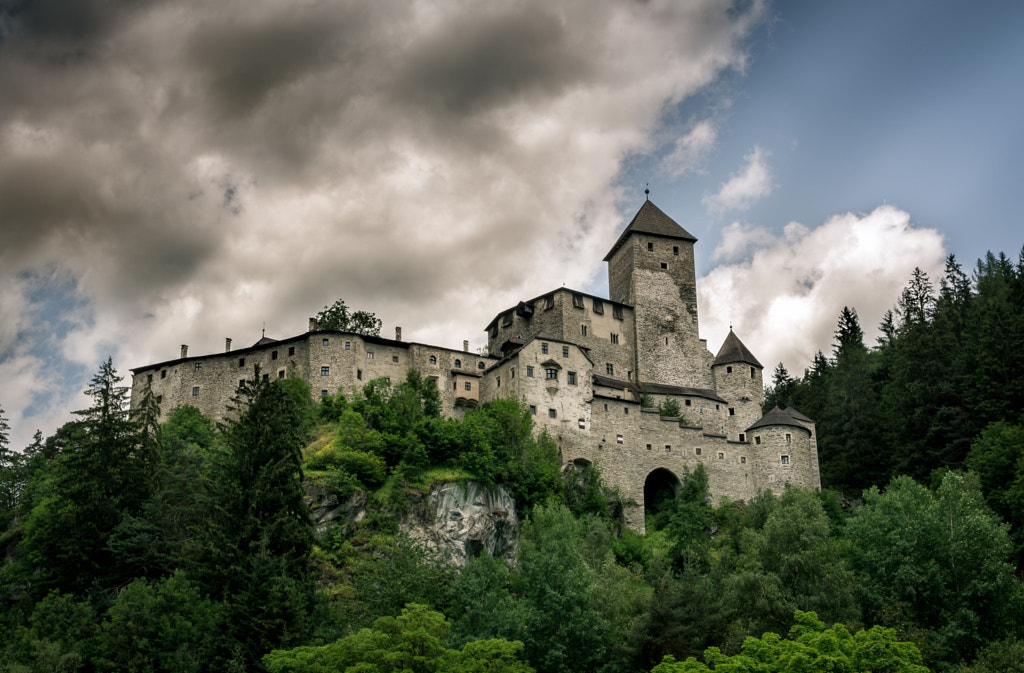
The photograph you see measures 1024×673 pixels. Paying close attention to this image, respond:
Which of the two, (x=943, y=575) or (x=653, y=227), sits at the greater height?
(x=653, y=227)

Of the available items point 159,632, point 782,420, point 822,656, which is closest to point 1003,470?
point 782,420

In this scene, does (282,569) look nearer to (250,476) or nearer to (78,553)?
(250,476)

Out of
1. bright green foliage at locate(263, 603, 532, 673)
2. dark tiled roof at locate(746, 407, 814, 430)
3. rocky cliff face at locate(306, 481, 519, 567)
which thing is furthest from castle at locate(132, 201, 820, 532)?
bright green foliage at locate(263, 603, 532, 673)

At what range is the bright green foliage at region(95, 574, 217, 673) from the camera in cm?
3456

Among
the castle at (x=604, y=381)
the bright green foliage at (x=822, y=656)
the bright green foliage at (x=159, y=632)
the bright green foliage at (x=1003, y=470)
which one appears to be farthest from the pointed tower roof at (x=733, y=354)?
the bright green foliage at (x=159, y=632)

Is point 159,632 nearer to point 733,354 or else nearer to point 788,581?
point 788,581

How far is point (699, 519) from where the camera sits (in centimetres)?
5625

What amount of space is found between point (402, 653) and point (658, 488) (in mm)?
35946

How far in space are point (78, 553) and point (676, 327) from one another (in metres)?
47.0

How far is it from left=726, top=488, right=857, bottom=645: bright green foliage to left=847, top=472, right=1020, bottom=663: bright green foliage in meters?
2.09

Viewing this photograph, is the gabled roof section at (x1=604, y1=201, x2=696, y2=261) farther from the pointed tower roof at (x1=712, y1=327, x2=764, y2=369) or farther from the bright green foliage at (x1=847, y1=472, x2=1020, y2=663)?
the bright green foliage at (x1=847, y1=472, x2=1020, y2=663)

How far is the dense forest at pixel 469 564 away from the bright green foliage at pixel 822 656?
0.09 m

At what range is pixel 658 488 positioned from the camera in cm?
6175

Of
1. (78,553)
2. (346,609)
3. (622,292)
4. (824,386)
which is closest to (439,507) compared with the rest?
(346,609)
